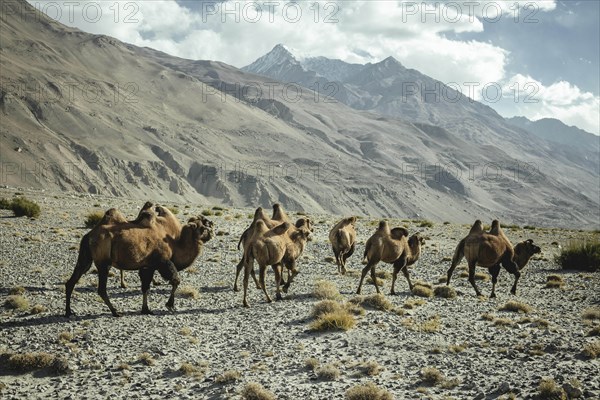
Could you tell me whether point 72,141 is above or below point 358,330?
above

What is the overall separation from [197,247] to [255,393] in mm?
5763

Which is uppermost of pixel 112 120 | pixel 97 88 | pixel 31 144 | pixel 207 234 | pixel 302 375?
pixel 97 88

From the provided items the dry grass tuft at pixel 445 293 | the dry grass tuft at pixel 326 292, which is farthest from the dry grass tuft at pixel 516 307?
the dry grass tuft at pixel 326 292

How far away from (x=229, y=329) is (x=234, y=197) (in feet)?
415

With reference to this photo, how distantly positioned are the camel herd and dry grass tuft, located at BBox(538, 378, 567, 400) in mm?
7345

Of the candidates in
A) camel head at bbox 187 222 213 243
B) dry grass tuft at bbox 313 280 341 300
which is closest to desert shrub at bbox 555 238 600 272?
dry grass tuft at bbox 313 280 341 300

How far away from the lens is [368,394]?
25.5 feet

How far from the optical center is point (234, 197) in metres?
137

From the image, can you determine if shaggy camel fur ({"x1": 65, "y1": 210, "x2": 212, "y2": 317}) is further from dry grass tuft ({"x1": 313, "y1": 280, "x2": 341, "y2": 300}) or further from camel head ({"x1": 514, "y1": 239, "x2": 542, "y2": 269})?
camel head ({"x1": 514, "y1": 239, "x2": 542, "y2": 269})

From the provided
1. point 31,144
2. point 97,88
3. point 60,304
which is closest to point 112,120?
point 97,88

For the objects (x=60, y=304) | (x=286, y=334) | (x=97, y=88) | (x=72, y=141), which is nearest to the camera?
(x=286, y=334)

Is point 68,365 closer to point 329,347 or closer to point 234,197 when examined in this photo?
point 329,347

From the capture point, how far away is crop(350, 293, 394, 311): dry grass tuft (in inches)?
513

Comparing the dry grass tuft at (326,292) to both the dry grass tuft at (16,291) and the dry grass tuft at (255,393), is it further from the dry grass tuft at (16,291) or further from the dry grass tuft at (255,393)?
the dry grass tuft at (16,291)
